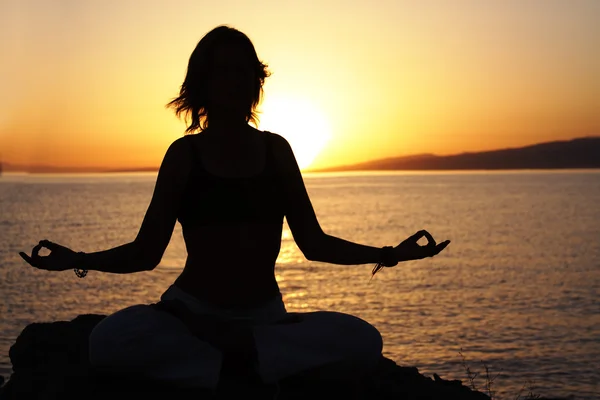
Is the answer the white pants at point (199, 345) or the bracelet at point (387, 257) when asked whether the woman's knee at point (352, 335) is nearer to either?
the white pants at point (199, 345)

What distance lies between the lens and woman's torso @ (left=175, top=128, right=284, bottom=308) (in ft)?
16.7

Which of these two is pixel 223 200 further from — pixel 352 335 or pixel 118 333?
pixel 352 335

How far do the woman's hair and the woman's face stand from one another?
40mm

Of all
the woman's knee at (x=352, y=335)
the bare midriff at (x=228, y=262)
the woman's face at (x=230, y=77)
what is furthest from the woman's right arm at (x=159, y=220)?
the woman's knee at (x=352, y=335)

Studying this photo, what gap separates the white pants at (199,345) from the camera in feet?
16.3

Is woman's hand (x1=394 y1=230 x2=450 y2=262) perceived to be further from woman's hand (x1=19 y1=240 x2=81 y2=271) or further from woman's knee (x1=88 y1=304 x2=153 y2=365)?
woman's hand (x1=19 y1=240 x2=81 y2=271)

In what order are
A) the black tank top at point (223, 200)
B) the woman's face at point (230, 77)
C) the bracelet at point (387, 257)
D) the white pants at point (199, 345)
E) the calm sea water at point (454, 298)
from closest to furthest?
1. the white pants at point (199, 345)
2. the black tank top at point (223, 200)
3. the bracelet at point (387, 257)
4. the woman's face at point (230, 77)
5. the calm sea water at point (454, 298)

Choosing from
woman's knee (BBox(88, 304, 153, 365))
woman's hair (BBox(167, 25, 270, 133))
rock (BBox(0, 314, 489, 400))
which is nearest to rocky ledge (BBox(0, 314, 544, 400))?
rock (BBox(0, 314, 489, 400))

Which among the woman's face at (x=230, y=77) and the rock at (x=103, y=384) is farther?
the woman's face at (x=230, y=77)

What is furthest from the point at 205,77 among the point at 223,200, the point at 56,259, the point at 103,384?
the point at 103,384

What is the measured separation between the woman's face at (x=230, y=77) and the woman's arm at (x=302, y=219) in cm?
48

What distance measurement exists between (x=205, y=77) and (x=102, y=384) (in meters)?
2.40

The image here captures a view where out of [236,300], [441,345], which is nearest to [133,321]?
[236,300]

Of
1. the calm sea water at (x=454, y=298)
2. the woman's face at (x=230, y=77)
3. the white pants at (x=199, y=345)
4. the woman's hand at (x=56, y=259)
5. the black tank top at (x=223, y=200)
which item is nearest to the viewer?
the woman's hand at (x=56, y=259)
